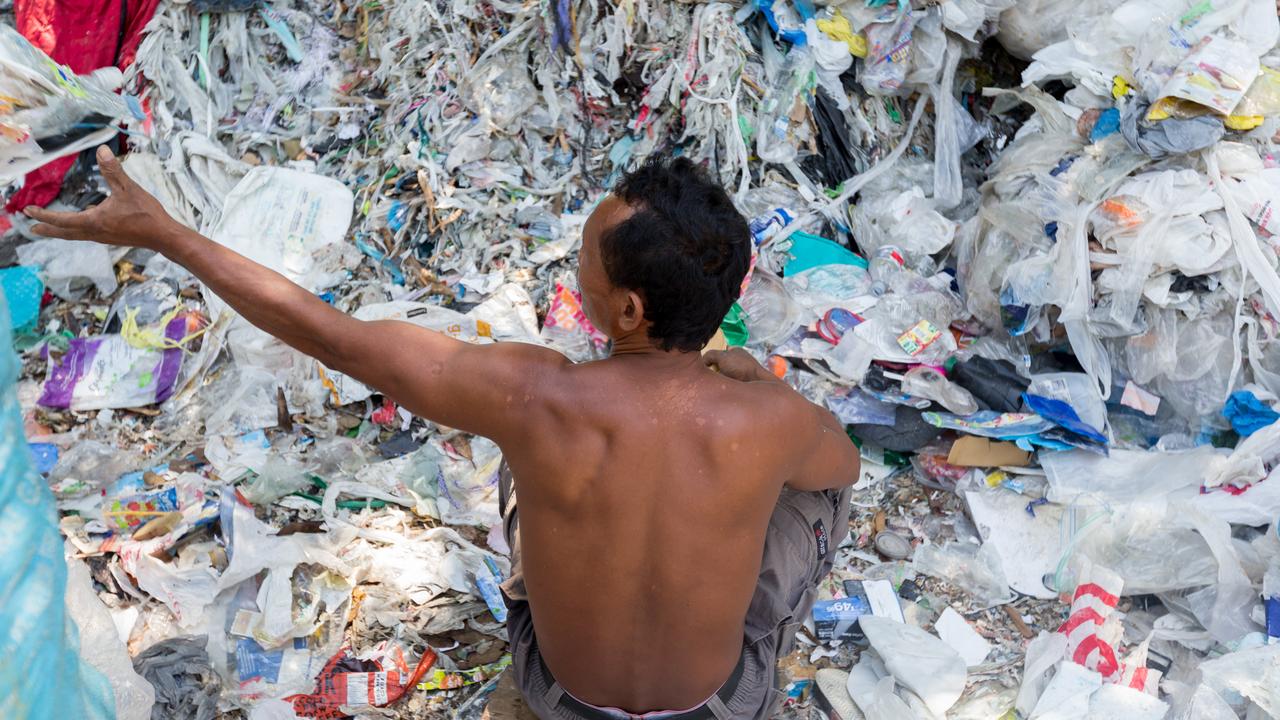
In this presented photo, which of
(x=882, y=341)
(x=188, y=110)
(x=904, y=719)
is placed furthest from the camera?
(x=188, y=110)

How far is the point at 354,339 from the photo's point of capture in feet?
5.72

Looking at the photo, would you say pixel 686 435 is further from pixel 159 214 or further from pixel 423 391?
pixel 159 214

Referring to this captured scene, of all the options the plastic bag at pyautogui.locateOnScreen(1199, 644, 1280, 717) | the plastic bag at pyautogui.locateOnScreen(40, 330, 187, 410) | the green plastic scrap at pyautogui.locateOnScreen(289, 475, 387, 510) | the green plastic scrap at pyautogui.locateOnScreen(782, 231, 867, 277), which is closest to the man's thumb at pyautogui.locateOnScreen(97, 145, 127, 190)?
the green plastic scrap at pyautogui.locateOnScreen(289, 475, 387, 510)

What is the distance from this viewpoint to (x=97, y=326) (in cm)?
369

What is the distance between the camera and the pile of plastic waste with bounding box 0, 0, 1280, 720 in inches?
107

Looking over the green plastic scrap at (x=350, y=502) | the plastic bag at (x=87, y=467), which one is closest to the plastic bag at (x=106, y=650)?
the green plastic scrap at (x=350, y=502)

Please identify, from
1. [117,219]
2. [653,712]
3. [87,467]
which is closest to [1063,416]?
[653,712]

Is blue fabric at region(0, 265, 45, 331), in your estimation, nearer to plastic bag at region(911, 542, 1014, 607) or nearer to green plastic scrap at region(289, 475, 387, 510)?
green plastic scrap at region(289, 475, 387, 510)

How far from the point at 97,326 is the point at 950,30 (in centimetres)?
332

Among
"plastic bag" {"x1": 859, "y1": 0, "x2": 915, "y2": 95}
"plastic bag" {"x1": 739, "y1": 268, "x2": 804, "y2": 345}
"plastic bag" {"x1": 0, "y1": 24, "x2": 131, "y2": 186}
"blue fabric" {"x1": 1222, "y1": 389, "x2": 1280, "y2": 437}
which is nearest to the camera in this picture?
"plastic bag" {"x1": 0, "y1": 24, "x2": 131, "y2": 186}

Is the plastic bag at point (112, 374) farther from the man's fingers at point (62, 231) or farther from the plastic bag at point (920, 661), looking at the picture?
the plastic bag at point (920, 661)

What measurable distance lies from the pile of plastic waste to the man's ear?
1.30m

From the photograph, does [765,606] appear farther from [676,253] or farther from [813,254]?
[813,254]

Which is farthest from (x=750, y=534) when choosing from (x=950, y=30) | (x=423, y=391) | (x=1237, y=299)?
(x=950, y=30)
